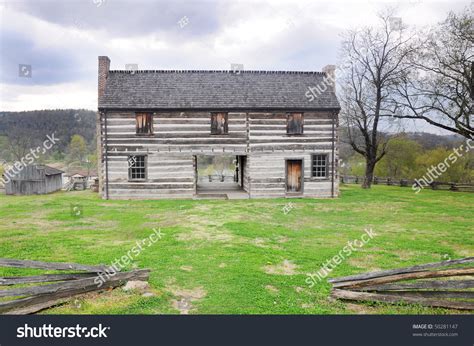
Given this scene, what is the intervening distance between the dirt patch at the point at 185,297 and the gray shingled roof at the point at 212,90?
1631 centimetres

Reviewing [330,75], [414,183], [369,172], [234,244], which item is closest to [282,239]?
[234,244]

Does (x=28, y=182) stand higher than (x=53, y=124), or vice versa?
(x=53, y=124)

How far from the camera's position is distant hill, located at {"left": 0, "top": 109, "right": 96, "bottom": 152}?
5888 cm

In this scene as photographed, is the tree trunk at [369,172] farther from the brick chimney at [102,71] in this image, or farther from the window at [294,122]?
the brick chimney at [102,71]

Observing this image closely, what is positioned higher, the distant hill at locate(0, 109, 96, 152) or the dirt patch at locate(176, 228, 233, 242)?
the distant hill at locate(0, 109, 96, 152)

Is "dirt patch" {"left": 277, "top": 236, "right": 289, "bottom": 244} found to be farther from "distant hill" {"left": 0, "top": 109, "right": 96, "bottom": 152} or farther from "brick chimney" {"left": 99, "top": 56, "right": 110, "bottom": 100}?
"distant hill" {"left": 0, "top": 109, "right": 96, "bottom": 152}

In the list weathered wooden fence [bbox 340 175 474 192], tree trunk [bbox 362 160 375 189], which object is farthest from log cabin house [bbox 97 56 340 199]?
weathered wooden fence [bbox 340 175 474 192]

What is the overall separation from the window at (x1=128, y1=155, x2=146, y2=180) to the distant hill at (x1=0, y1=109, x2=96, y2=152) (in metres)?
35.8

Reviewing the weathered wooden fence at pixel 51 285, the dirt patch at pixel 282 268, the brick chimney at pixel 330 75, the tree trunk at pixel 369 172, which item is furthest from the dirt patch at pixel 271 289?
the tree trunk at pixel 369 172

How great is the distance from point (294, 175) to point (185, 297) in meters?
17.1

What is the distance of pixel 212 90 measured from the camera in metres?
23.1

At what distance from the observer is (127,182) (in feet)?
72.8

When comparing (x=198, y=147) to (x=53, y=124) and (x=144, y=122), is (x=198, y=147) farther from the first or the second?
(x=53, y=124)
